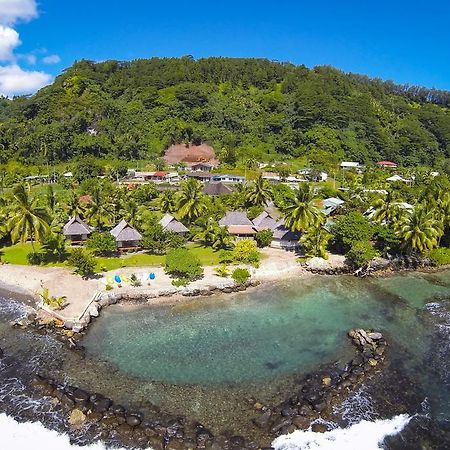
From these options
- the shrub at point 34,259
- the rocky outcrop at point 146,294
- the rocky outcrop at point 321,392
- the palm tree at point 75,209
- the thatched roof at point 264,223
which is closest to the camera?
the rocky outcrop at point 321,392

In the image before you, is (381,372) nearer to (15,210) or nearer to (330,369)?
(330,369)

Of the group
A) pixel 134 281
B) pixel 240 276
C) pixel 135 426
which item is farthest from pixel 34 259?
pixel 135 426

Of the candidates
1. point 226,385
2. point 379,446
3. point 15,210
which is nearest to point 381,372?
point 379,446

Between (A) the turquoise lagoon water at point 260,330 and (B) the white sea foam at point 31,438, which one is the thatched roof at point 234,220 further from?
(B) the white sea foam at point 31,438

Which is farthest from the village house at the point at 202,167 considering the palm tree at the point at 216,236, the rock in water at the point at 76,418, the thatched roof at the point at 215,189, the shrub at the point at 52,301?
the rock in water at the point at 76,418

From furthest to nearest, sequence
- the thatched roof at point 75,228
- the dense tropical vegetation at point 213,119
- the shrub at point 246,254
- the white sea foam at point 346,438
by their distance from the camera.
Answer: the dense tropical vegetation at point 213,119
the thatched roof at point 75,228
the shrub at point 246,254
the white sea foam at point 346,438

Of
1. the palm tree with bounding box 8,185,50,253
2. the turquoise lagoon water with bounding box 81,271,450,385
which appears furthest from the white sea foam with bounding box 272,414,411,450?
the palm tree with bounding box 8,185,50,253
